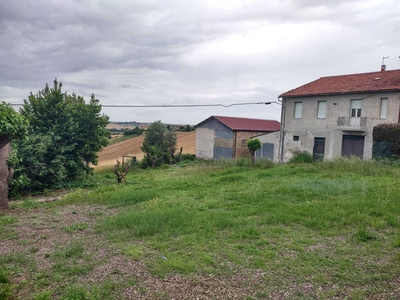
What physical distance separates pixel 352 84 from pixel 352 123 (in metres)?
3.19

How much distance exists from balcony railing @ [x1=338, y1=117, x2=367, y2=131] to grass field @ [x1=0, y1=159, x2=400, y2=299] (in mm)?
12513

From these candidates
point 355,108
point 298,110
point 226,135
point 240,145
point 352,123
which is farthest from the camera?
point 226,135

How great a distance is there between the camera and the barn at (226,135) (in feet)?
90.0

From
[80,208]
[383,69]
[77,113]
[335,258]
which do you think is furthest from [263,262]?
[383,69]

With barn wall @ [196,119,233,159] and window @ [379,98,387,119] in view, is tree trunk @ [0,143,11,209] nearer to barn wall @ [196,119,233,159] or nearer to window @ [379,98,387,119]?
barn wall @ [196,119,233,159]

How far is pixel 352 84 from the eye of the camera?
2128 centimetres

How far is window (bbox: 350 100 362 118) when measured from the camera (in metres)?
20.3

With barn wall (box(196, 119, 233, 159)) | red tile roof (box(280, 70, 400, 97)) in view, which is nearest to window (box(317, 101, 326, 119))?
red tile roof (box(280, 70, 400, 97))

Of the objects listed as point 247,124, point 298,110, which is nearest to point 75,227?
point 298,110

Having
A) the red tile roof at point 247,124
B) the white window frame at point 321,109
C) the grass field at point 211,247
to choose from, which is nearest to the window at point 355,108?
the white window frame at point 321,109

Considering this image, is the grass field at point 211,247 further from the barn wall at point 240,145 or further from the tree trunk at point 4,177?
the barn wall at point 240,145

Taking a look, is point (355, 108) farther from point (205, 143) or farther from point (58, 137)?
point (58, 137)

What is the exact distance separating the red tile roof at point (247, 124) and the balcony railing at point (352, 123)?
29.9 ft

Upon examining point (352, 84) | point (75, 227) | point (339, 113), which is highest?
point (352, 84)
